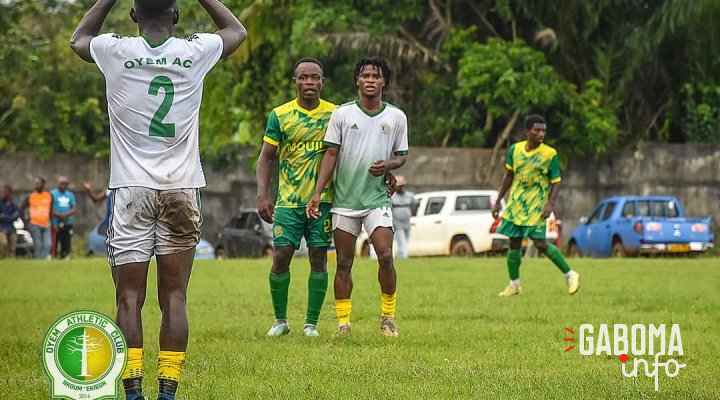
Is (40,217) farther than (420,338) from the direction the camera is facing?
Yes

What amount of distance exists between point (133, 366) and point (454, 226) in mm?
24814

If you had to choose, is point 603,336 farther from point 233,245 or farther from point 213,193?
point 213,193

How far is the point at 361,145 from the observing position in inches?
440

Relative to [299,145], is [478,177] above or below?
above

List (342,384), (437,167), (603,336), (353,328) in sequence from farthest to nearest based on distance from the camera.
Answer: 1. (437,167)
2. (353,328)
3. (603,336)
4. (342,384)

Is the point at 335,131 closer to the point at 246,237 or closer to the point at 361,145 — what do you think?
the point at 361,145

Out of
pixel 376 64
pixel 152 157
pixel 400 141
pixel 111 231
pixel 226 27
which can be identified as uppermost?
pixel 376 64

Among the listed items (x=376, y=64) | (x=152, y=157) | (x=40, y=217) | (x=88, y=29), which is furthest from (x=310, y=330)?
(x=40, y=217)

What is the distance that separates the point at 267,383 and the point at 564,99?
28157 millimetres

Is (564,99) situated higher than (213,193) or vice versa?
(564,99)

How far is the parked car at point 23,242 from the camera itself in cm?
3500

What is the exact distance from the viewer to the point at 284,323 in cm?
1182

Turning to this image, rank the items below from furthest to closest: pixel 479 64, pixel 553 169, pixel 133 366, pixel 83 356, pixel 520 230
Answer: pixel 479 64, pixel 520 230, pixel 553 169, pixel 133 366, pixel 83 356

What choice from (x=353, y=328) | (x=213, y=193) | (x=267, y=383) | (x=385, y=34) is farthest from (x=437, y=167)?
(x=267, y=383)
